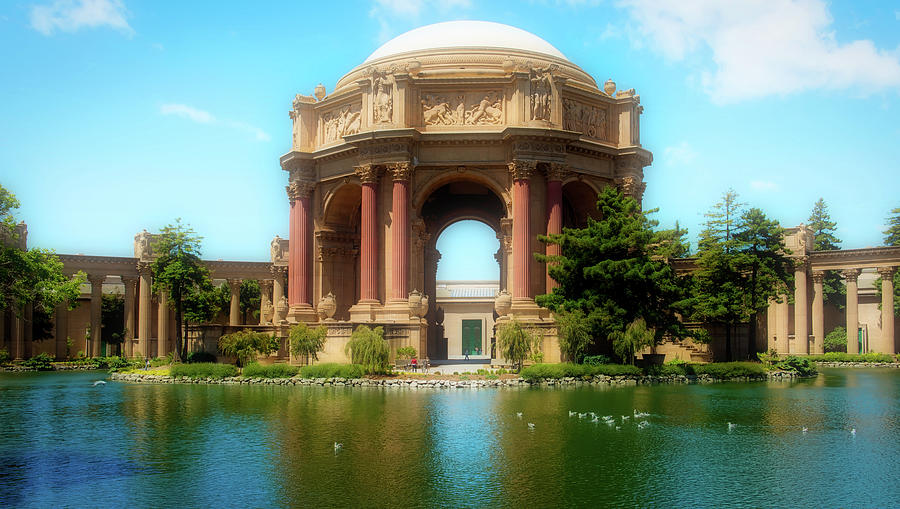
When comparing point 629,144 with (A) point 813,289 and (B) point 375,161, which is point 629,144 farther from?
(A) point 813,289

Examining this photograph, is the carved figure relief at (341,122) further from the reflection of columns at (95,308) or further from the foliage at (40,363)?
the reflection of columns at (95,308)

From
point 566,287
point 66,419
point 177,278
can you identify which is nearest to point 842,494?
point 66,419

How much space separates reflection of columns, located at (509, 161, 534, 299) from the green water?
45.1 ft

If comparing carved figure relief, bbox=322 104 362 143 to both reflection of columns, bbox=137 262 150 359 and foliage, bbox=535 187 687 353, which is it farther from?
reflection of columns, bbox=137 262 150 359

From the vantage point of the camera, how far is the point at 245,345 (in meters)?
40.6

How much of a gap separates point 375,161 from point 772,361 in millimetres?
22669

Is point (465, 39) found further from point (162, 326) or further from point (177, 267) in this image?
point (162, 326)

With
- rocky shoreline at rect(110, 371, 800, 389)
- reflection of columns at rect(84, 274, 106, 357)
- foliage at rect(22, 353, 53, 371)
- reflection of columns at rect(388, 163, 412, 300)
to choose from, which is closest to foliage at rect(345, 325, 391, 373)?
rocky shoreline at rect(110, 371, 800, 389)

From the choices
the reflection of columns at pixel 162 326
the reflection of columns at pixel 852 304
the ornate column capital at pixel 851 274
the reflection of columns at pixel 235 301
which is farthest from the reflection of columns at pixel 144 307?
the ornate column capital at pixel 851 274

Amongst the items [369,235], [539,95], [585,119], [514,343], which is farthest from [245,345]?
[585,119]

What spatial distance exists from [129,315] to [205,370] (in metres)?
28.4

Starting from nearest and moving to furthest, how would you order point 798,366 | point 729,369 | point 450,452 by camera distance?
point 450,452, point 729,369, point 798,366

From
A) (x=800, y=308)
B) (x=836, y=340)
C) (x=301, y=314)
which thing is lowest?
(x=836, y=340)

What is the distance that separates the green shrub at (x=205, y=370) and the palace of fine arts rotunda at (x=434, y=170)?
14.6ft
